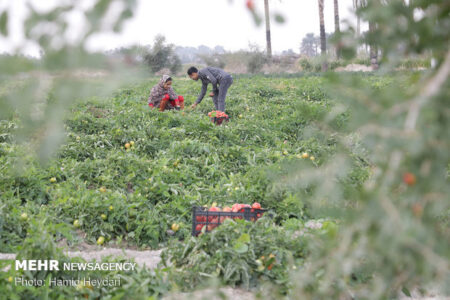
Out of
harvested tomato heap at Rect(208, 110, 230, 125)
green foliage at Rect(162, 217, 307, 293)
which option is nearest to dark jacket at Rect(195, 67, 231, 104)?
harvested tomato heap at Rect(208, 110, 230, 125)

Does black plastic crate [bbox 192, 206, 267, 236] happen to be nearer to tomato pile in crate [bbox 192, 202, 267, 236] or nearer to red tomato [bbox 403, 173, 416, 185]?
tomato pile in crate [bbox 192, 202, 267, 236]

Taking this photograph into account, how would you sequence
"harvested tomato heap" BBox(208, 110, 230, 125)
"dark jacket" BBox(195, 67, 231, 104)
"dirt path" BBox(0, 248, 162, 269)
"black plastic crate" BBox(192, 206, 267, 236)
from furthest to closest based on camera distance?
1. "dark jacket" BBox(195, 67, 231, 104)
2. "harvested tomato heap" BBox(208, 110, 230, 125)
3. "black plastic crate" BBox(192, 206, 267, 236)
4. "dirt path" BBox(0, 248, 162, 269)

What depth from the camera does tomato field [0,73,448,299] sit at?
1471 mm

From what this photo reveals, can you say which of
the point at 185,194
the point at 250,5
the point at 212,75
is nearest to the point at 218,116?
the point at 212,75

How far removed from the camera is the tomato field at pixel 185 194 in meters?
1.47

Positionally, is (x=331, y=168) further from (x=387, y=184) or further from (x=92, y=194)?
(x=92, y=194)

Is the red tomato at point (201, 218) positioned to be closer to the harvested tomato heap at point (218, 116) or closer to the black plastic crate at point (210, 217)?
the black plastic crate at point (210, 217)

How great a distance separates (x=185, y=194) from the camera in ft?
13.8

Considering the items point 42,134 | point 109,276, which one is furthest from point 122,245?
point 42,134

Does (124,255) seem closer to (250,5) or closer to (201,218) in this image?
(201,218)

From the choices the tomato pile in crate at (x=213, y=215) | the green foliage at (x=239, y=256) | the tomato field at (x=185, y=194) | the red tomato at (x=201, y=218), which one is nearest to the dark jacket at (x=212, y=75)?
the tomato field at (x=185, y=194)

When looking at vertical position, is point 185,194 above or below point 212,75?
below

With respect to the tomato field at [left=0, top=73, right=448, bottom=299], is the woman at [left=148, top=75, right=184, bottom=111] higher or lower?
higher

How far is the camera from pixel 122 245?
3576 millimetres
